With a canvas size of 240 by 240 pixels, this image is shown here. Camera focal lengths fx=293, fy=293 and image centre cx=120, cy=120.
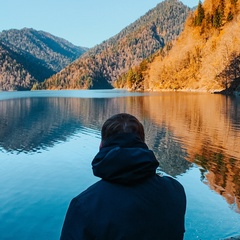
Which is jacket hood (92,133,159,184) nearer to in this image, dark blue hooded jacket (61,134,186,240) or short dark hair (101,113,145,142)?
dark blue hooded jacket (61,134,186,240)

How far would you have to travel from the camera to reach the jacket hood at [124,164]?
2.77 m

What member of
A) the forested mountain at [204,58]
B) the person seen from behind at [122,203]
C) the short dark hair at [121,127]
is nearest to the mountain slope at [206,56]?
the forested mountain at [204,58]

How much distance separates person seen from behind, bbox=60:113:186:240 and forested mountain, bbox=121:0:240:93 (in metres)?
91.1

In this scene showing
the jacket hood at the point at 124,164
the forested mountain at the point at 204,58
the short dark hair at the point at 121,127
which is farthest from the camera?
the forested mountain at the point at 204,58

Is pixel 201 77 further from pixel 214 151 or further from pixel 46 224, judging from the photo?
pixel 46 224

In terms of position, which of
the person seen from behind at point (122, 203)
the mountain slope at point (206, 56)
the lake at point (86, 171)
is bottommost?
the lake at point (86, 171)

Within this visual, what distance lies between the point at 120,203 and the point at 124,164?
1.24 ft

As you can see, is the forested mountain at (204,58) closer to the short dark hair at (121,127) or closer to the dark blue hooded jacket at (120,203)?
the short dark hair at (121,127)

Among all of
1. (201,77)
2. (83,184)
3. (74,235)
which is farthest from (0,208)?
(201,77)

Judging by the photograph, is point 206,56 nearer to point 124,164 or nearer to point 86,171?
point 86,171

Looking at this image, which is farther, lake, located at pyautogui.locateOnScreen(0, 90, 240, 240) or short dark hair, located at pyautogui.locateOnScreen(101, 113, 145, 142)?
lake, located at pyautogui.locateOnScreen(0, 90, 240, 240)

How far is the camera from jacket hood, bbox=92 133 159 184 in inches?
109

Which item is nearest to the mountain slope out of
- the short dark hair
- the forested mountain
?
the forested mountain

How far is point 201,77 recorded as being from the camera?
11725 centimetres
